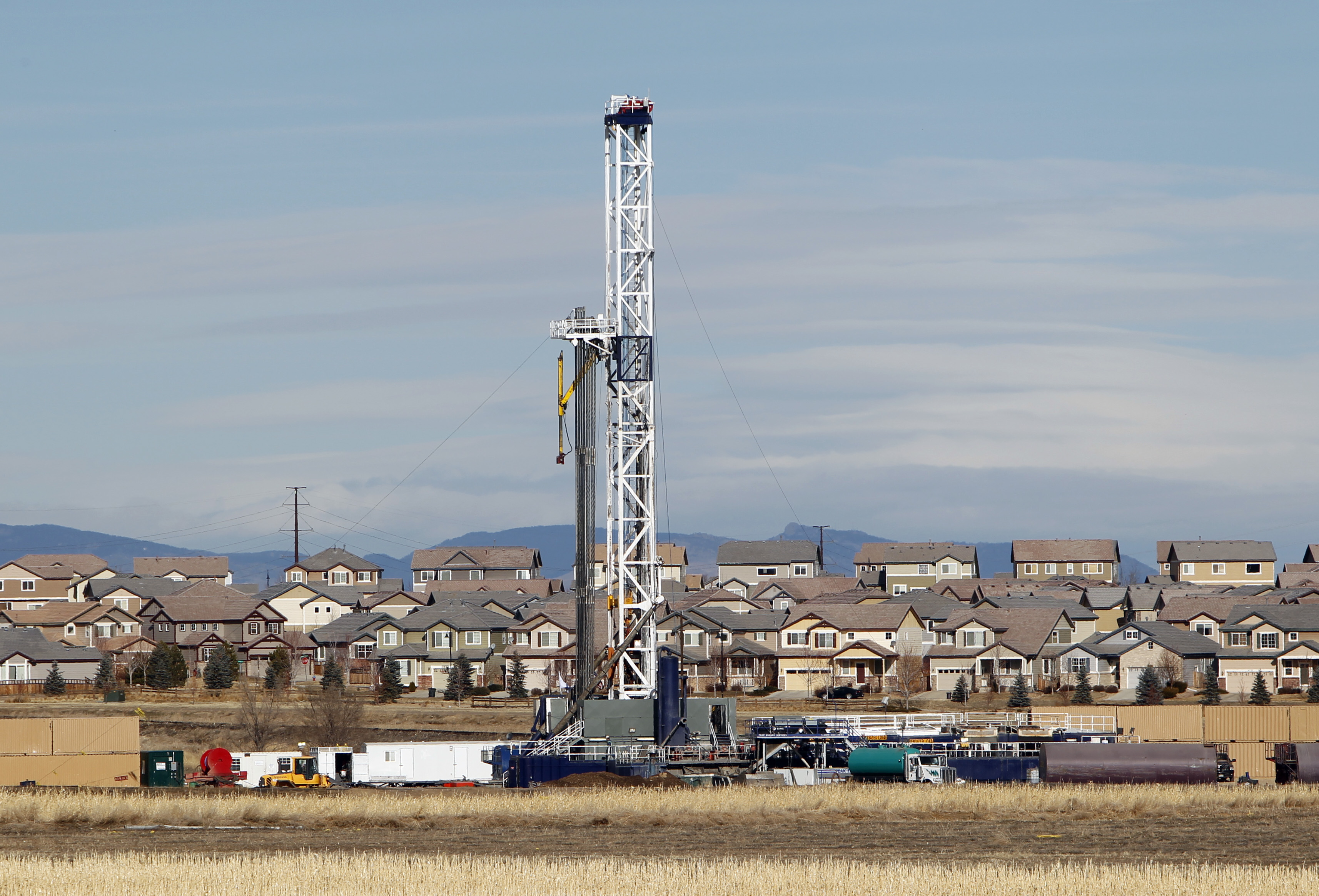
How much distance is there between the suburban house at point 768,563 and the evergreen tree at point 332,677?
5936 centimetres

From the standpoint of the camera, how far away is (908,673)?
90.6 metres

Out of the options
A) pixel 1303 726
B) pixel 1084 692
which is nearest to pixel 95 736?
pixel 1303 726

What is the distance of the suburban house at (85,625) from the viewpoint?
114 meters

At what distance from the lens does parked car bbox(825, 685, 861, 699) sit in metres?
84.3

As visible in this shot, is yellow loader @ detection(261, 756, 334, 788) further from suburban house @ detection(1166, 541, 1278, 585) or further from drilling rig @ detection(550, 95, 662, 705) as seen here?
suburban house @ detection(1166, 541, 1278, 585)

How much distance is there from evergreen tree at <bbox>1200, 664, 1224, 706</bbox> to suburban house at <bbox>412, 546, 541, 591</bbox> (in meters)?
72.4

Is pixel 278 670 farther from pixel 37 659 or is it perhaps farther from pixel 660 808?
pixel 660 808

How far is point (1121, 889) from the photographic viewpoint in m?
22.4

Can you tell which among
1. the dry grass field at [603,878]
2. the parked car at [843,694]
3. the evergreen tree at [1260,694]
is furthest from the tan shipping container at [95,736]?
the evergreen tree at [1260,694]

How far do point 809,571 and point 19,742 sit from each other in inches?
4145

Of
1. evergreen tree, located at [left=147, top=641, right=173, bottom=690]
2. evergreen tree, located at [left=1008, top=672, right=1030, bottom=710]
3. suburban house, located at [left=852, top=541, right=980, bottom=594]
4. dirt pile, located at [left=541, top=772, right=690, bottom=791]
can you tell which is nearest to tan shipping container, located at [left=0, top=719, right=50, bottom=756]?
dirt pile, located at [left=541, top=772, right=690, bottom=791]

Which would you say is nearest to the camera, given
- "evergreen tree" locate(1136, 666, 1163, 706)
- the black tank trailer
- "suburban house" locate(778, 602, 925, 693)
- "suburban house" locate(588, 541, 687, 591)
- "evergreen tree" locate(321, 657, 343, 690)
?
the black tank trailer

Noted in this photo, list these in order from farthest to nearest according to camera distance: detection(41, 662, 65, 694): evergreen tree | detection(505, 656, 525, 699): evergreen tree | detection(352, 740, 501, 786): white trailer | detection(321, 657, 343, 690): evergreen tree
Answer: detection(41, 662, 65, 694): evergreen tree, detection(505, 656, 525, 699): evergreen tree, detection(321, 657, 343, 690): evergreen tree, detection(352, 740, 501, 786): white trailer

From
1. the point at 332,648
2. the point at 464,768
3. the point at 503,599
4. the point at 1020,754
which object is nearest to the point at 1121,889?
the point at 1020,754
